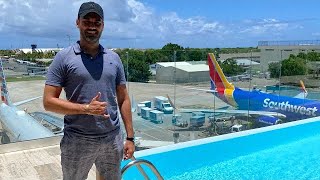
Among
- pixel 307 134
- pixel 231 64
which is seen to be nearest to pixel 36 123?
pixel 231 64

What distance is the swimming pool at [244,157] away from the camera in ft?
16.7

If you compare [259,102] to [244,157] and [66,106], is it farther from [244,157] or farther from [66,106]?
[66,106]

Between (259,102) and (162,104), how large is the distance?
2.27m

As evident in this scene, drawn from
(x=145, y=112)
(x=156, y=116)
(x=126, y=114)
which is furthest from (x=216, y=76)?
(x=126, y=114)

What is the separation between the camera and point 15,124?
474 centimetres

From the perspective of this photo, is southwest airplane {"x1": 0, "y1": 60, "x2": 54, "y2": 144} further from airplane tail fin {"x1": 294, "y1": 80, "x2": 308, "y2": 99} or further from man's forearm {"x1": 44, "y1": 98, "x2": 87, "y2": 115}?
airplane tail fin {"x1": 294, "y1": 80, "x2": 308, "y2": 99}

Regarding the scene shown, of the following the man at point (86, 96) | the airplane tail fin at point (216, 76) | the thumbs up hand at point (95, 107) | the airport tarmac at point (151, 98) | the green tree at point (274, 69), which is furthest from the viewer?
the green tree at point (274, 69)

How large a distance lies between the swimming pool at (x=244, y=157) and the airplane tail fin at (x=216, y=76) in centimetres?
91

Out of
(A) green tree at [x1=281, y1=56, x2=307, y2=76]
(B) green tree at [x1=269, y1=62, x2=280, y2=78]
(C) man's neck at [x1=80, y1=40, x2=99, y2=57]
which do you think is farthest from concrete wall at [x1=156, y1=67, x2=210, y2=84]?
(C) man's neck at [x1=80, y1=40, x2=99, y2=57]

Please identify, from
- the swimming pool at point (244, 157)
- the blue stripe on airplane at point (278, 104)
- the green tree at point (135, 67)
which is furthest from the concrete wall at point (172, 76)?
the blue stripe on airplane at point (278, 104)

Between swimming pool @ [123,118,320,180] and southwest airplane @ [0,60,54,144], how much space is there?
1437 millimetres

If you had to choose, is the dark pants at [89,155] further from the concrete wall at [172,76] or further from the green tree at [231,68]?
the green tree at [231,68]

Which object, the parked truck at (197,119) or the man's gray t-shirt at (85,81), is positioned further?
the parked truck at (197,119)

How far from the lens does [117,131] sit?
6.44 ft
